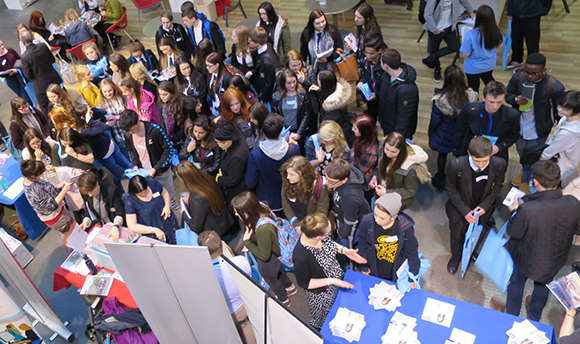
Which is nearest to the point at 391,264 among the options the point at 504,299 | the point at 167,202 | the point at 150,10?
the point at 504,299

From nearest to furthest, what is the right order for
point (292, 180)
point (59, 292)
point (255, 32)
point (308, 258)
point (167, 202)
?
1. point (308, 258)
2. point (292, 180)
3. point (167, 202)
4. point (59, 292)
5. point (255, 32)

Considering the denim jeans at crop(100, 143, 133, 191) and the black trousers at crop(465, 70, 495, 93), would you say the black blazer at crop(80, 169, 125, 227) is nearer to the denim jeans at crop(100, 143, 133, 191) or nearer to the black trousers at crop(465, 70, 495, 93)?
the denim jeans at crop(100, 143, 133, 191)

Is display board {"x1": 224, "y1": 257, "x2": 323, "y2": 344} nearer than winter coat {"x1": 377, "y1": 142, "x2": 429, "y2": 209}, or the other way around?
display board {"x1": 224, "y1": 257, "x2": 323, "y2": 344}

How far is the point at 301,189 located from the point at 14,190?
3419 mm

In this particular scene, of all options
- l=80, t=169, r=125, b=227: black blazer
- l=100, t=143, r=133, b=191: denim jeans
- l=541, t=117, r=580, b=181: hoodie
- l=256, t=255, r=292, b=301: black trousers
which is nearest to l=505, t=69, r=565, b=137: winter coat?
l=541, t=117, r=580, b=181: hoodie

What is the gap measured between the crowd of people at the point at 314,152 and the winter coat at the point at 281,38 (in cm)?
2

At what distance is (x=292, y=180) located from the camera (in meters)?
3.73

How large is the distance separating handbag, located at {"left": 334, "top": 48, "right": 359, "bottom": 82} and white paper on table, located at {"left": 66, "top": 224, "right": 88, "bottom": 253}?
3.49 m

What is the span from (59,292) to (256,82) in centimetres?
327

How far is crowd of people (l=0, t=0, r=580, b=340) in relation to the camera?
3383 millimetres

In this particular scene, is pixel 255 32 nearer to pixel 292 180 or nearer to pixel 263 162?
pixel 263 162

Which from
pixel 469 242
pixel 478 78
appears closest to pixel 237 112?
pixel 469 242

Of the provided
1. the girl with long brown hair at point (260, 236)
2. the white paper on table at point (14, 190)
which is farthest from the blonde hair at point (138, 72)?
the girl with long brown hair at point (260, 236)

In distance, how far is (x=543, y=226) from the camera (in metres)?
3.20
